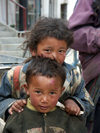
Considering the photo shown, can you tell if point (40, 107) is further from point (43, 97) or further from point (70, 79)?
point (70, 79)

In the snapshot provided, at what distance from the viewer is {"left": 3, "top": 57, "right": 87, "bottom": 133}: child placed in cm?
181

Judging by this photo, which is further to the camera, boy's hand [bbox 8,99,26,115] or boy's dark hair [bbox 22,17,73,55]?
boy's dark hair [bbox 22,17,73,55]

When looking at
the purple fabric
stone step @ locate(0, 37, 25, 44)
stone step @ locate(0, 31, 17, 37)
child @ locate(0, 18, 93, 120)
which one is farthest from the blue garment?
stone step @ locate(0, 31, 17, 37)

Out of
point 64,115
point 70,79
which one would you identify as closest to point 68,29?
point 70,79

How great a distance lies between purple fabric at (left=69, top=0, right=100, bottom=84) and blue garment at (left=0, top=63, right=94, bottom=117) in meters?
0.27

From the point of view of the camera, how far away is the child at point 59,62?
2002mm

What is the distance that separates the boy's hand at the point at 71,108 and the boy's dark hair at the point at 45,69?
20cm

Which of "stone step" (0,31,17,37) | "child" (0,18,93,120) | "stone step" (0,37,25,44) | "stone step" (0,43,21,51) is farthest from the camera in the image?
"stone step" (0,31,17,37)

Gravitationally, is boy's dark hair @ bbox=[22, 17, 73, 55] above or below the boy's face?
above

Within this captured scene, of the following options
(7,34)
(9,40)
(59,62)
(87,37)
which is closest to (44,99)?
(59,62)

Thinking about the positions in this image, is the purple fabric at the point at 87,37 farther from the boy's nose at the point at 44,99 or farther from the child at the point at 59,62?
the boy's nose at the point at 44,99

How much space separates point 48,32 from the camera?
209 cm

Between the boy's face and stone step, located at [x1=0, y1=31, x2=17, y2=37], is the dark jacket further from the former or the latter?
stone step, located at [x1=0, y1=31, x2=17, y2=37]

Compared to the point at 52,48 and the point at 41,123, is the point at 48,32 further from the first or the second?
the point at 41,123
